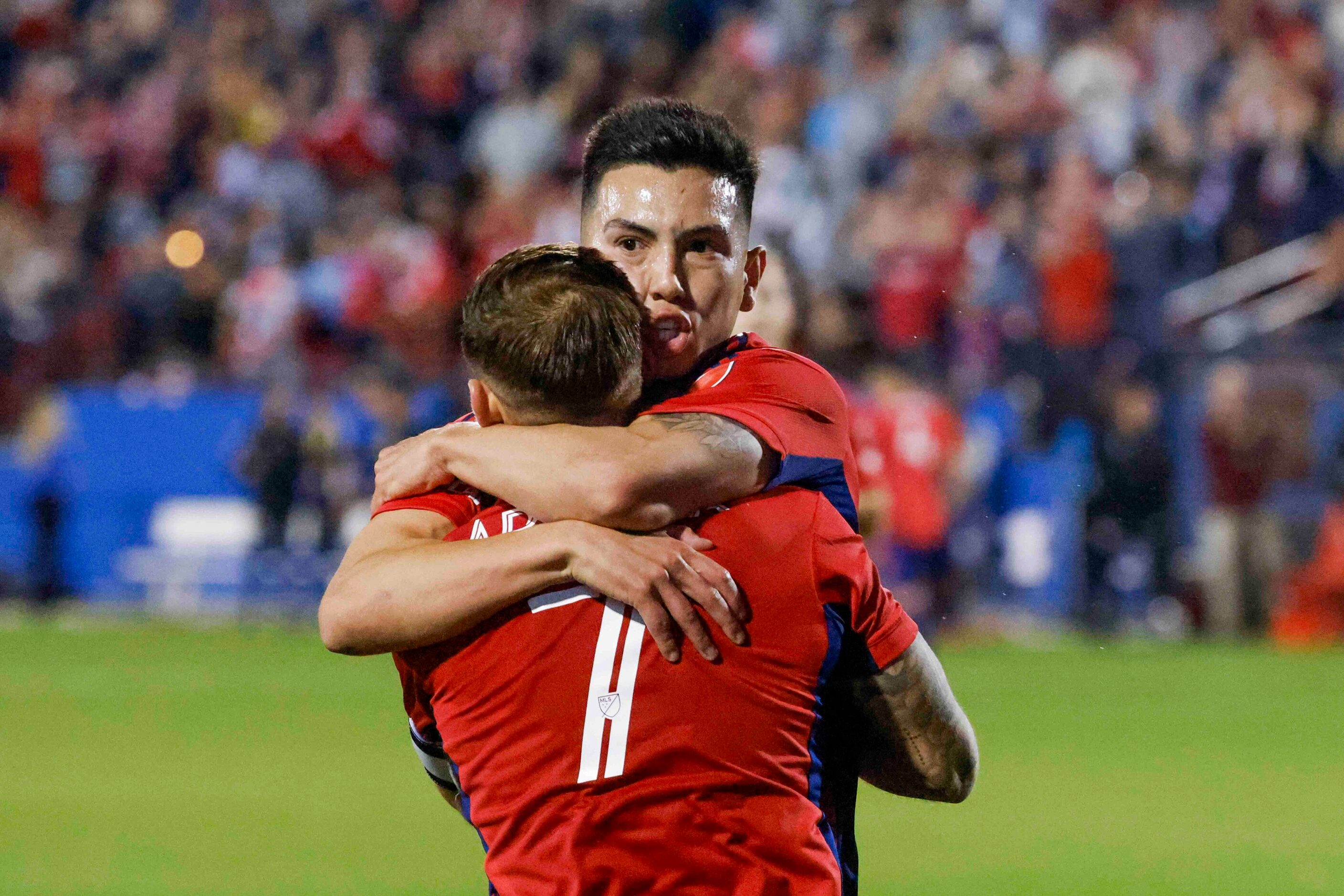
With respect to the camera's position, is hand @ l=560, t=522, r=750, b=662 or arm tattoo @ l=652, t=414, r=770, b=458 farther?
arm tattoo @ l=652, t=414, r=770, b=458

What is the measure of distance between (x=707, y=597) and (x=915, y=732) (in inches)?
25.1

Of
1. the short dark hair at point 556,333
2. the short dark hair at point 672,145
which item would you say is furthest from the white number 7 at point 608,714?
the short dark hair at point 672,145

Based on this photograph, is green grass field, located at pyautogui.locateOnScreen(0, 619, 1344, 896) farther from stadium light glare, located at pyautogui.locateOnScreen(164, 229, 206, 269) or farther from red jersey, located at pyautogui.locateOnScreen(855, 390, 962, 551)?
stadium light glare, located at pyautogui.locateOnScreen(164, 229, 206, 269)

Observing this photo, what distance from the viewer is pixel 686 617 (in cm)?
230

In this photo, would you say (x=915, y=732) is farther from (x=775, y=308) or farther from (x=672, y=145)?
(x=775, y=308)

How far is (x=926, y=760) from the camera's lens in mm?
2875

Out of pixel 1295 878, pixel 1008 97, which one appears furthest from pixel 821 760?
pixel 1008 97

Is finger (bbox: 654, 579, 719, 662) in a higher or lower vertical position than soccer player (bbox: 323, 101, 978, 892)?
lower

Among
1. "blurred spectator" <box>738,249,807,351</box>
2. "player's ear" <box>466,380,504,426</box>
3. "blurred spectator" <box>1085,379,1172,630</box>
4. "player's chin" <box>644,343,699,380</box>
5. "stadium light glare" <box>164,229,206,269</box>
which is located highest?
"stadium light glare" <box>164,229,206,269</box>

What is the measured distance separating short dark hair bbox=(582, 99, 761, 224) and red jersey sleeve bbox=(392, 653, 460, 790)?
0.91 metres

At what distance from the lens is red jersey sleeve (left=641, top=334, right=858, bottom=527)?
2.57 metres

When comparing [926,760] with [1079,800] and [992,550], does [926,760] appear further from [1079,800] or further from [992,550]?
[992,550]

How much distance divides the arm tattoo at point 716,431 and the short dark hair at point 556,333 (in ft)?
0.23

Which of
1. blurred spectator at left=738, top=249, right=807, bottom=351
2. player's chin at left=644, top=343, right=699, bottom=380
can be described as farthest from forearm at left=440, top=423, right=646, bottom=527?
blurred spectator at left=738, top=249, right=807, bottom=351
